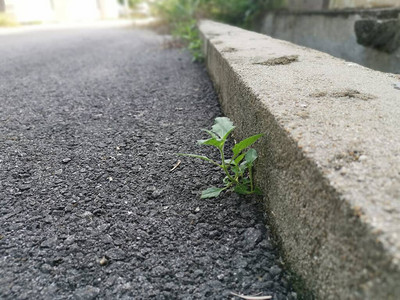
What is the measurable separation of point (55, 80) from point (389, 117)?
8.18 feet

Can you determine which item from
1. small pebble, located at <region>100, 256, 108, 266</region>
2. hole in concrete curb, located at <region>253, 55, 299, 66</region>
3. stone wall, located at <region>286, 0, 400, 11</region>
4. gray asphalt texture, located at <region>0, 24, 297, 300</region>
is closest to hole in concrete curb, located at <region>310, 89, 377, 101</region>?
gray asphalt texture, located at <region>0, 24, 297, 300</region>

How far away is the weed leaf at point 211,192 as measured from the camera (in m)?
1.08

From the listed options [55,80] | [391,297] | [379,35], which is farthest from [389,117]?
[55,80]

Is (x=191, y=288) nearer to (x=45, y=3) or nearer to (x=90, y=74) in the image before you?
(x=90, y=74)

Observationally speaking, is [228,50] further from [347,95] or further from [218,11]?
[218,11]

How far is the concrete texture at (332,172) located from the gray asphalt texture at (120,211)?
0.50ft

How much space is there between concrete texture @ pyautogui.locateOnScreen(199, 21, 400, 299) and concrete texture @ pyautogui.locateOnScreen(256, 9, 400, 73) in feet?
5.46

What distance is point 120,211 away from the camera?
42.4 inches

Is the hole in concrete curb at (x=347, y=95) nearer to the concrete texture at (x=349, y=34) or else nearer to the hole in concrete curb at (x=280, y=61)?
the hole in concrete curb at (x=280, y=61)

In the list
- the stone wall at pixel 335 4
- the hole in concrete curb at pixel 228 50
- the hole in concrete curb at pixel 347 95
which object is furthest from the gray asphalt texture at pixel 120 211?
the stone wall at pixel 335 4

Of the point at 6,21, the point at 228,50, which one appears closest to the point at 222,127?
the point at 228,50

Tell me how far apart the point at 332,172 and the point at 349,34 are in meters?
2.98

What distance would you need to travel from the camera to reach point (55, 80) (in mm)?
2639

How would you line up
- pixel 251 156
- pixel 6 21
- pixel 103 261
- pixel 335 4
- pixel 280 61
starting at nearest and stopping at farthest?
pixel 103 261
pixel 251 156
pixel 280 61
pixel 335 4
pixel 6 21
